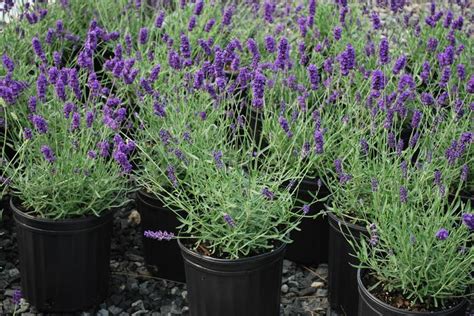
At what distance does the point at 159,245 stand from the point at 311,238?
0.67m

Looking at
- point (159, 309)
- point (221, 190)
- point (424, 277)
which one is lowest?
point (159, 309)

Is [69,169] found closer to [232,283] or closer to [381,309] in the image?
[232,283]

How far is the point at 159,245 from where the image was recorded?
327 centimetres

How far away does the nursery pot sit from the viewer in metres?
2.92

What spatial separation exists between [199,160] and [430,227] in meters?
0.87

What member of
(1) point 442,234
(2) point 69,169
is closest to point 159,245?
(2) point 69,169

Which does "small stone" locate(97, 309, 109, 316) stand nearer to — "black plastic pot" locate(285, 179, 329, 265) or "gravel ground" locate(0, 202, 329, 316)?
"gravel ground" locate(0, 202, 329, 316)

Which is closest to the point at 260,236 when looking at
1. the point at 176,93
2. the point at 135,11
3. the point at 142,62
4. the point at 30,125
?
the point at 176,93

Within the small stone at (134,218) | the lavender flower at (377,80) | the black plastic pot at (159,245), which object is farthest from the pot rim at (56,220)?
the lavender flower at (377,80)

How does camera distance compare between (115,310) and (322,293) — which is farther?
(322,293)

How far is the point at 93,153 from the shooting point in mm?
2797

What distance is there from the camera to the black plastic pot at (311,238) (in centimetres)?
330

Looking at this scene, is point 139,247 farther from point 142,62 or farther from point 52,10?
point 52,10

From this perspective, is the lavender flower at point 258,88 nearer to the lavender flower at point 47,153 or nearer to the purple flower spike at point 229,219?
the purple flower spike at point 229,219
